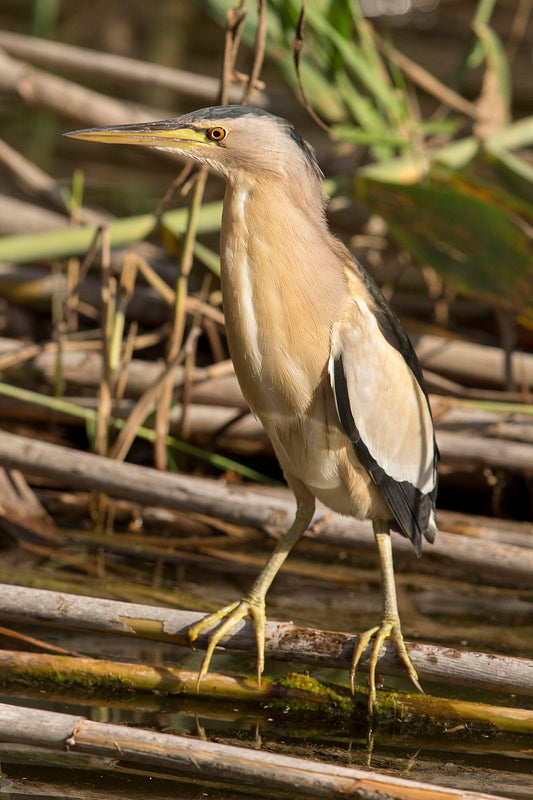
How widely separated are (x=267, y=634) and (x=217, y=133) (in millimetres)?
1049

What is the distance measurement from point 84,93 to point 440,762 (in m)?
3.06

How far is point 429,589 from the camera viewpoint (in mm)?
3145

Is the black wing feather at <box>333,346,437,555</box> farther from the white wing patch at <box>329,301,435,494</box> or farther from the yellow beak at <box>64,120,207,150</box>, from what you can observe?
the yellow beak at <box>64,120,207,150</box>

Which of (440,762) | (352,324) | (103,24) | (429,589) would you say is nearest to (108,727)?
(440,762)

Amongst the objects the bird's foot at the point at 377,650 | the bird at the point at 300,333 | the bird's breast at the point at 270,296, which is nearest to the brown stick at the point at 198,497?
Answer: the bird at the point at 300,333

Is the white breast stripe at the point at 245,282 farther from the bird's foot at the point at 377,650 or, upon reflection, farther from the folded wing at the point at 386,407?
the bird's foot at the point at 377,650

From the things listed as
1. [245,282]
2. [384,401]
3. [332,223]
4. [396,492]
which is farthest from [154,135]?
[332,223]

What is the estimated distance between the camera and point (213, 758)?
67.2 inches

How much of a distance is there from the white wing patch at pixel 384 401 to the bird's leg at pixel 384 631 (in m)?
0.16

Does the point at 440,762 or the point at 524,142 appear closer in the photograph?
the point at 440,762

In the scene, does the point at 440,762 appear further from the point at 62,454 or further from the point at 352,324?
the point at 62,454

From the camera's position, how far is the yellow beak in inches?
81.3

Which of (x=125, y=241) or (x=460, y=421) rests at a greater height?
(x=125, y=241)

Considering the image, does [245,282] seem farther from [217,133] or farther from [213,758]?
[213,758]
